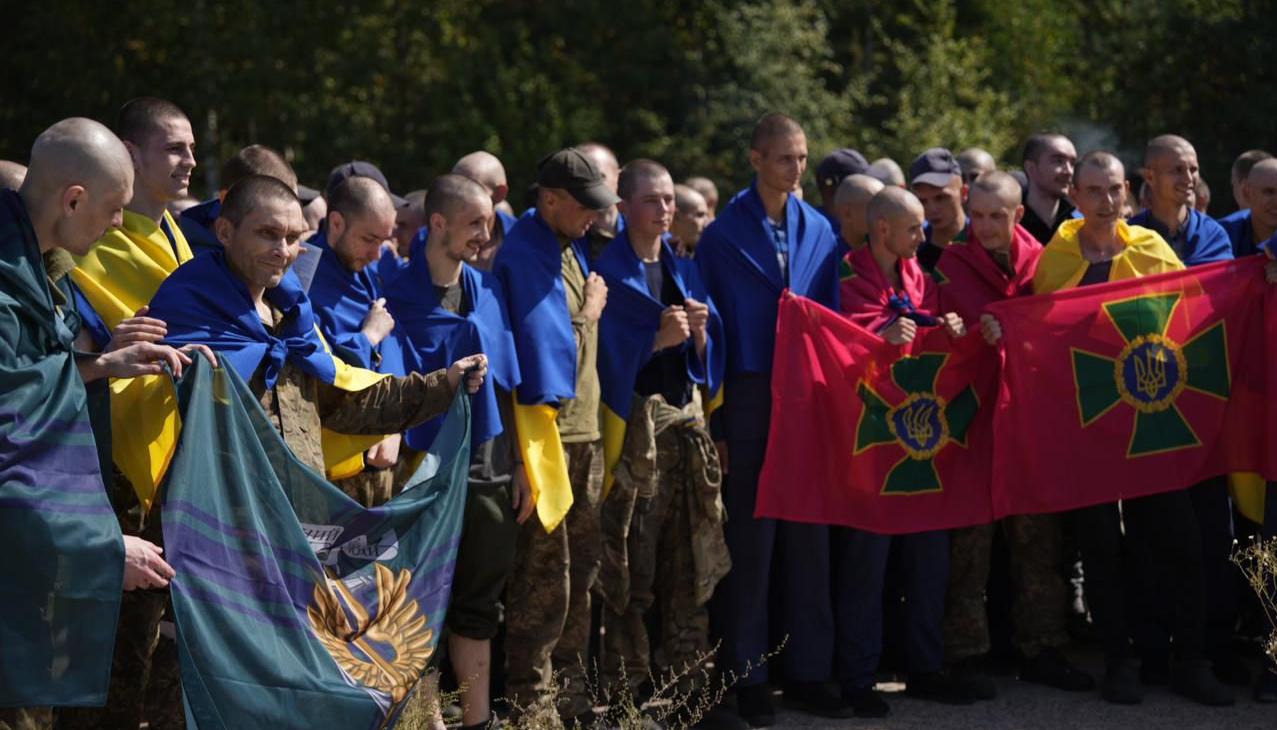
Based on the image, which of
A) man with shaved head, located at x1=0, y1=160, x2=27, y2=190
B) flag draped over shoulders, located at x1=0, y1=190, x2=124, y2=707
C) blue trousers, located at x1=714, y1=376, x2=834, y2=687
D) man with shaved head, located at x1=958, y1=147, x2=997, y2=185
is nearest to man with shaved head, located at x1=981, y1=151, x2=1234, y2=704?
blue trousers, located at x1=714, y1=376, x2=834, y2=687

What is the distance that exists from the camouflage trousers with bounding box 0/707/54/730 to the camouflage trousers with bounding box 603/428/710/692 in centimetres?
291

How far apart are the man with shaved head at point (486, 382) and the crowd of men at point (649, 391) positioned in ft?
0.04

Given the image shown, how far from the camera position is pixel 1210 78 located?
2102 centimetres

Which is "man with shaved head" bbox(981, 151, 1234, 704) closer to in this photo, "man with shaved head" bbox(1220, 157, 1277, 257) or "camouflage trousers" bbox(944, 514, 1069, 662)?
"camouflage trousers" bbox(944, 514, 1069, 662)

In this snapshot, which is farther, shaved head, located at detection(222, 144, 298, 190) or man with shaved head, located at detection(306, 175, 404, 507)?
shaved head, located at detection(222, 144, 298, 190)

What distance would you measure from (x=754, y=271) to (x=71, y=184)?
345 centimetres

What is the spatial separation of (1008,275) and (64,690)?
4.85 meters

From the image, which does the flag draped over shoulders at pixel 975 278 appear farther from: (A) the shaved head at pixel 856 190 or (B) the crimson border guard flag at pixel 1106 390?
(A) the shaved head at pixel 856 190

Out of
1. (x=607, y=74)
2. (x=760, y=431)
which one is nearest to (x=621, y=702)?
(x=760, y=431)

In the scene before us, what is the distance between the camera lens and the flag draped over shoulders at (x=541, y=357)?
21.3 feet

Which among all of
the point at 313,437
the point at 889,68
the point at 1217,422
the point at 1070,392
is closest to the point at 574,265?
the point at 313,437

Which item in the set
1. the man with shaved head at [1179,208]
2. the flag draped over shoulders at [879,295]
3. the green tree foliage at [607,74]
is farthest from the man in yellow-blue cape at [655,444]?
the green tree foliage at [607,74]

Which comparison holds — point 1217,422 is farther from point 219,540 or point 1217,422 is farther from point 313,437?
point 219,540

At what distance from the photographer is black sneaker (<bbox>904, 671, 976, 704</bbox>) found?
295 inches
